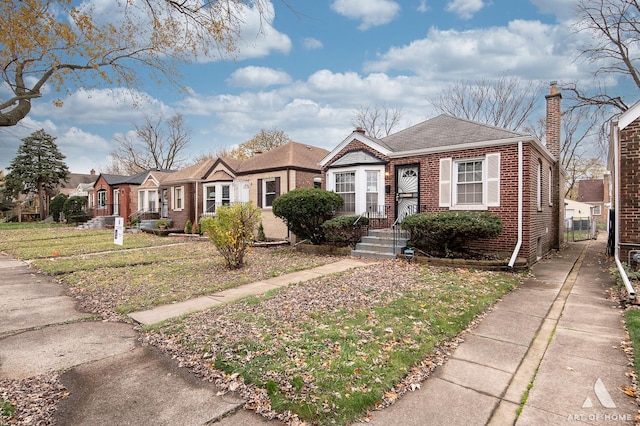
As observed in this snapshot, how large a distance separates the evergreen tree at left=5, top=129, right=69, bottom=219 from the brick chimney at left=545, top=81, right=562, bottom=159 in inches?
1713

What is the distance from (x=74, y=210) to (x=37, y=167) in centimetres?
1043

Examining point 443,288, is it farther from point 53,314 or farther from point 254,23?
point 53,314

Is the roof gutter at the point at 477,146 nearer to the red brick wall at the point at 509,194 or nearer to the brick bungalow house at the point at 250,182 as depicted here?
the red brick wall at the point at 509,194

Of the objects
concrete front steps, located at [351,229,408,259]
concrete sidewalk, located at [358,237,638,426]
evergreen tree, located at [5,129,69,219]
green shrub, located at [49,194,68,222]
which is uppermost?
evergreen tree, located at [5,129,69,219]

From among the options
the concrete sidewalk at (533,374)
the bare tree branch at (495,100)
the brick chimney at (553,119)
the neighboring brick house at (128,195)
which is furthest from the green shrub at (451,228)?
the neighboring brick house at (128,195)

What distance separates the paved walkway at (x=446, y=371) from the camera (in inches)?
116

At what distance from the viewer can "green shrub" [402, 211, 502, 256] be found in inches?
358

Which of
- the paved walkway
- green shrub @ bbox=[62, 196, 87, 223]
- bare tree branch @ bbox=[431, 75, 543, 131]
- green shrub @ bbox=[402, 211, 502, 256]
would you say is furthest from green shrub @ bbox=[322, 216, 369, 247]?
green shrub @ bbox=[62, 196, 87, 223]

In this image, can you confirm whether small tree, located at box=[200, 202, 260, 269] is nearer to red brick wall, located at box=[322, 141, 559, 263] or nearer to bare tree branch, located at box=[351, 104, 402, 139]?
red brick wall, located at box=[322, 141, 559, 263]

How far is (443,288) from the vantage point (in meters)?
6.83

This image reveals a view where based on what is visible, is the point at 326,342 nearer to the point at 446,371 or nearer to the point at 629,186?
the point at 446,371

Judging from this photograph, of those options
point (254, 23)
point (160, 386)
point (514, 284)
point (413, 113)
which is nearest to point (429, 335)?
point (160, 386)

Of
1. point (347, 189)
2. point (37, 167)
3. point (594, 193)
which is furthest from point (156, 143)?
point (594, 193)

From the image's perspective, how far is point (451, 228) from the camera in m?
9.23
